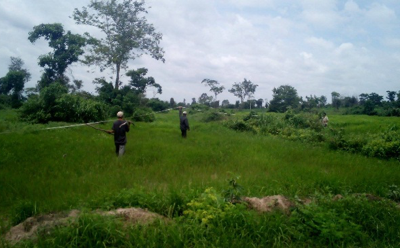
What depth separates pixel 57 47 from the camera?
2209 centimetres

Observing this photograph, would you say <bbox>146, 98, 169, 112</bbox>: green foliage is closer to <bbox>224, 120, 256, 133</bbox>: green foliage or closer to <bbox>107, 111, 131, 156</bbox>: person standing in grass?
<bbox>224, 120, 256, 133</bbox>: green foliage

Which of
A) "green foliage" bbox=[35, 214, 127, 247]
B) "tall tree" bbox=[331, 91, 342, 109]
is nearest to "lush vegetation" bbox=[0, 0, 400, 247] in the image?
"green foliage" bbox=[35, 214, 127, 247]

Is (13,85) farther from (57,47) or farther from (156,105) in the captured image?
(156,105)

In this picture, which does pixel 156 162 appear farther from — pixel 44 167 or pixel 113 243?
pixel 113 243

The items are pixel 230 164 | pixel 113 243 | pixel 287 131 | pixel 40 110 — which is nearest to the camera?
pixel 113 243

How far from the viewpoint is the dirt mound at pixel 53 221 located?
3.55 metres

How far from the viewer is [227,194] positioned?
467 cm

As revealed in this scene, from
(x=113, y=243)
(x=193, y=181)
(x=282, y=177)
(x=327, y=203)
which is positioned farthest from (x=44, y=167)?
(x=327, y=203)

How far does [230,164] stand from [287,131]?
10.3 meters

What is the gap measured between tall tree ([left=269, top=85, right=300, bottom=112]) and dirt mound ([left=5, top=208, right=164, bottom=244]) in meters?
36.5

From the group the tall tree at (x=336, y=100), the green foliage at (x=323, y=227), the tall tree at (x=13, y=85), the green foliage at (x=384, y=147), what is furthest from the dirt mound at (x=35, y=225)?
the tall tree at (x=336, y=100)

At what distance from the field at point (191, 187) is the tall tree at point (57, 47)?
1310 cm

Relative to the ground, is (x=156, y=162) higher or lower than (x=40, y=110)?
lower

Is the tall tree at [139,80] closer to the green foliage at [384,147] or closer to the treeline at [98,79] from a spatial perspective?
the treeline at [98,79]
